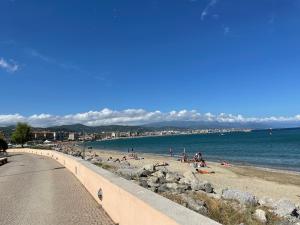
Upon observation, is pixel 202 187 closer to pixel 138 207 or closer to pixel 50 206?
pixel 50 206

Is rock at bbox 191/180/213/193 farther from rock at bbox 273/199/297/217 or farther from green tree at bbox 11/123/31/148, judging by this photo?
green tree at bbox 11/123/31/148

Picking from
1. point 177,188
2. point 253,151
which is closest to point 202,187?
point 177,188

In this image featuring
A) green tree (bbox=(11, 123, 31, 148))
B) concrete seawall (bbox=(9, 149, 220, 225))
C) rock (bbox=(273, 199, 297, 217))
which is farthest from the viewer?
green tree (bbox=(11, 123, 31, 148))

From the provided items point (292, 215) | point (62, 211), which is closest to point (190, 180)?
point (292, 215)

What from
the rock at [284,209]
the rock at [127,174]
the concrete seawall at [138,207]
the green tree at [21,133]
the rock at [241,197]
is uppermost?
the green tree at [21,133]

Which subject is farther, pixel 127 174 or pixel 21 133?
pixel 21 133

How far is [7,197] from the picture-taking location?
13734 mm

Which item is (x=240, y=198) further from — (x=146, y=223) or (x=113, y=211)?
(x=146, y=223)

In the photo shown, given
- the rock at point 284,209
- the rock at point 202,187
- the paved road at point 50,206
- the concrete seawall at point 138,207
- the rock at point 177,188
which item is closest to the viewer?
the concrete seawall at point 138,207

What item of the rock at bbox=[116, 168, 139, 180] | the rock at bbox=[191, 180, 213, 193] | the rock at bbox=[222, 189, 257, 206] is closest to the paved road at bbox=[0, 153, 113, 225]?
the rock at bbox=[116, 168, 139, 180]

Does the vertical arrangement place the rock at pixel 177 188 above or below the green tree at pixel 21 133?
below

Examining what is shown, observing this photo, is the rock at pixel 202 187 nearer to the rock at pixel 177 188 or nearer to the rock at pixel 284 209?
the rock at pixel 177 188

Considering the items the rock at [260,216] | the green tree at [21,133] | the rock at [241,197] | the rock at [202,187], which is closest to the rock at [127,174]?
the rock at [202,187]

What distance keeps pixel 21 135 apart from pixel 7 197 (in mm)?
101968
